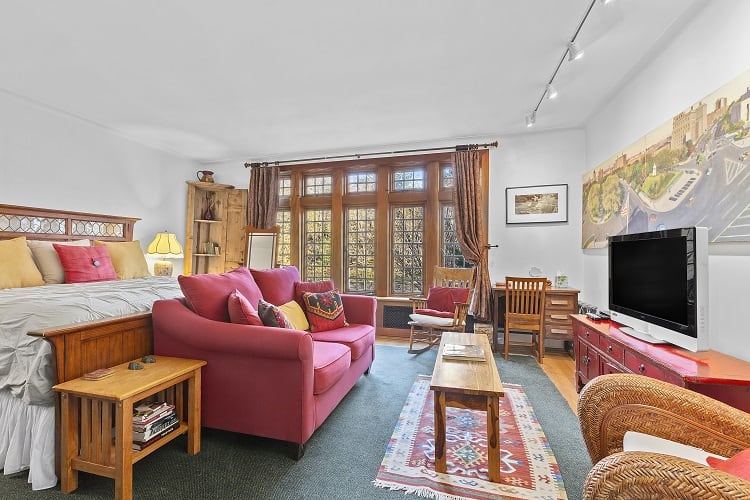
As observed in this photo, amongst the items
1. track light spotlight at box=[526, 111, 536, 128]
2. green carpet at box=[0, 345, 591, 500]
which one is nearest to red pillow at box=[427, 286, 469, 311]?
green carpet at box=[0, 345, 591, 500]

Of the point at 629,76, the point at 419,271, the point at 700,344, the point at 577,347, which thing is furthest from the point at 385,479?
the point at 629,76

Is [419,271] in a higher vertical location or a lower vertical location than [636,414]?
higher

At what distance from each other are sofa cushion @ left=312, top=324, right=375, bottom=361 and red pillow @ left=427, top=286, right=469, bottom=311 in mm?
1266

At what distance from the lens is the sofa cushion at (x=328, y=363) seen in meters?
2.08

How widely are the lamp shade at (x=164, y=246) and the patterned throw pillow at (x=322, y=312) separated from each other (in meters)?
2.72

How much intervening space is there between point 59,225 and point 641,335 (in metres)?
5.52

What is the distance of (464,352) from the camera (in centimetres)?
234

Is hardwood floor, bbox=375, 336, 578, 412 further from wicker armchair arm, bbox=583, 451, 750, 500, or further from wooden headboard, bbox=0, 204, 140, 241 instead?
wooden headboard, bbox=0, 204, 140, 241

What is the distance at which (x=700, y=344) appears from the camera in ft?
5.65

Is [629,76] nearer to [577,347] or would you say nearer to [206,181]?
[577,347]

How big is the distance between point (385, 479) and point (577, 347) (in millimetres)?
2052

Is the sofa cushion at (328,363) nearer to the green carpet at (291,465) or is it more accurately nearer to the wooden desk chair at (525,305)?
the green carpet at (291,465)

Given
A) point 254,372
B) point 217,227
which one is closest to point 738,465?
point 254,372

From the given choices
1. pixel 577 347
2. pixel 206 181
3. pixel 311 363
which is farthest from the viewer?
pixel 206 181
